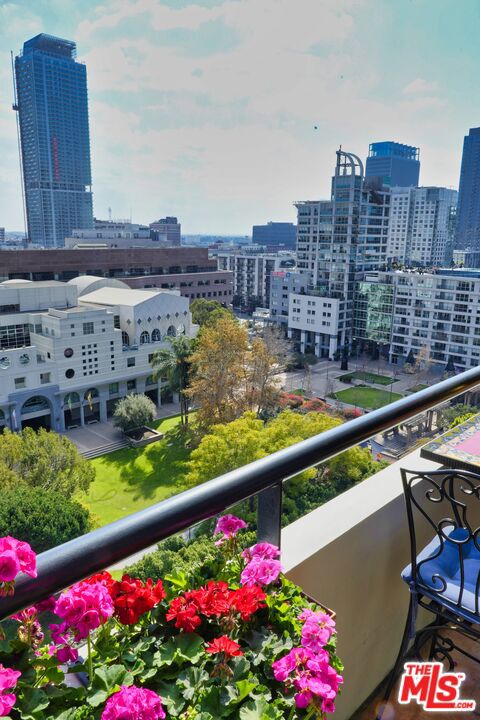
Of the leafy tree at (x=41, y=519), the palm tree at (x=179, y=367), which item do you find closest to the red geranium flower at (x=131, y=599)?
the leafy tree at (x=41, y=519)

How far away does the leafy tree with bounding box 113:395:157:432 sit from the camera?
1427 centimetres

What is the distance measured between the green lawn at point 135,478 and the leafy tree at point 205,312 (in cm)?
883

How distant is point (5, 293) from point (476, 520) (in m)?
17.2

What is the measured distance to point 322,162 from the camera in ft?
87.2

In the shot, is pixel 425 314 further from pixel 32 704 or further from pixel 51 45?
pixel 51 45

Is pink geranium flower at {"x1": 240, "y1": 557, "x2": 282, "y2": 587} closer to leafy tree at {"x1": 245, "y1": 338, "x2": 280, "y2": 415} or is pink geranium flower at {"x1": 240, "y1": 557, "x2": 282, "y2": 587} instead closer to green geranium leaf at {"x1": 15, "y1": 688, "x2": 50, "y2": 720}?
green geranium leaf at {"x1": 15, "y1": 688, "x2": 50, "y2": 720}

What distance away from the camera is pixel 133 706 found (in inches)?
15.4

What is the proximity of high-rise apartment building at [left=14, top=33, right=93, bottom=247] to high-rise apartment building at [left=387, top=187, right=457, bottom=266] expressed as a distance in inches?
1099

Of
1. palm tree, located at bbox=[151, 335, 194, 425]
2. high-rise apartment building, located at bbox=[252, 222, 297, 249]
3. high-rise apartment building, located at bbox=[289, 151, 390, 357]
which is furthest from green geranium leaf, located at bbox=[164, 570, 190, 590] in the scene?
high-rise apartment building, located at bbox=[252, 222, 297, 249]

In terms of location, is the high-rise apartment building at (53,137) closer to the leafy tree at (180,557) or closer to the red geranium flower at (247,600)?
the leafy tree at (180,557)

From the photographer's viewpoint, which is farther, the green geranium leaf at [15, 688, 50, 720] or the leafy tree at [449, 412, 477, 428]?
the leafy tree at [449, 412, 477, 428]

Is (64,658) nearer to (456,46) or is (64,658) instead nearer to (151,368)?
(456,46)

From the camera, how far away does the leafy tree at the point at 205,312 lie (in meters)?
22.5

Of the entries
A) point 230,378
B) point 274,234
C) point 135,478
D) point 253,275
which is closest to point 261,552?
point 135,478
